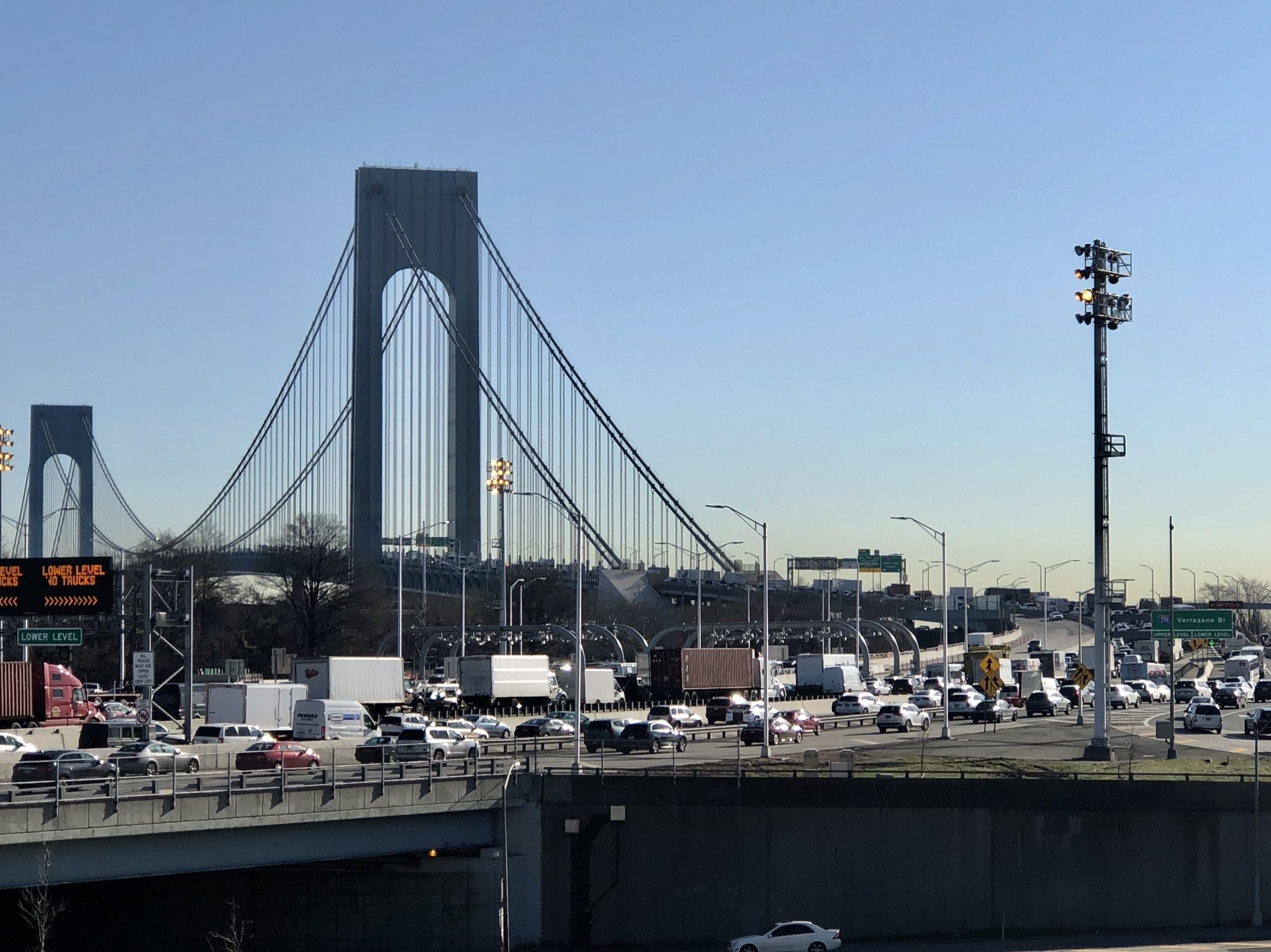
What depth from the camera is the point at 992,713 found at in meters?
70.8

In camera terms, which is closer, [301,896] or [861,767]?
[301,896]

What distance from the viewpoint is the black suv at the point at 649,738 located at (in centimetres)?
5272

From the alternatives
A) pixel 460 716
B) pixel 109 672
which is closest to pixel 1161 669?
pixel 460 716

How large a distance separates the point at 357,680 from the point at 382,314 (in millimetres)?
72220

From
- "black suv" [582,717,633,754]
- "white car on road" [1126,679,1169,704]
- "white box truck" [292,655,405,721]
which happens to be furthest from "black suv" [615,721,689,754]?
"white car on road" [1126,679,1169,704]

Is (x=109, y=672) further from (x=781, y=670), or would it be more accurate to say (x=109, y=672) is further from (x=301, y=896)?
(x=301, y=896)

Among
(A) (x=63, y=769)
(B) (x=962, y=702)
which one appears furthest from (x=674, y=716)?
(A) (x=63, y=769)

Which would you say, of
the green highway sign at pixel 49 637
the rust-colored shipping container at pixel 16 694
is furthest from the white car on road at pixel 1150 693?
the green highway sign at pixel 49 637

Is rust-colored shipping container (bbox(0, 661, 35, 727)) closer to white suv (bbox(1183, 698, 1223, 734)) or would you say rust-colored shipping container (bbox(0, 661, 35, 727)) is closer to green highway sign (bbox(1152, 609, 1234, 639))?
green highway sign (bbox(1152, 609, 1234, 639))

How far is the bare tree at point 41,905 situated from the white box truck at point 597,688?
41320mm

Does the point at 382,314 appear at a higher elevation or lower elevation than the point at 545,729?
higher

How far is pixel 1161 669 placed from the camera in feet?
374

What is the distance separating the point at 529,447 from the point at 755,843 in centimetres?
9240

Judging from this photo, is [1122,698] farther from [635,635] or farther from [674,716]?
[635,635]
